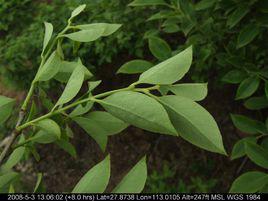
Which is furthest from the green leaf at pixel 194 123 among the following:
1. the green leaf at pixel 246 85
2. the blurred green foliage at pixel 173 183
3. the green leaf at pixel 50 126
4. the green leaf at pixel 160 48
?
the blurred green foliage at pixel 173 183

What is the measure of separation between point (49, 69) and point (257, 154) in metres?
0.68

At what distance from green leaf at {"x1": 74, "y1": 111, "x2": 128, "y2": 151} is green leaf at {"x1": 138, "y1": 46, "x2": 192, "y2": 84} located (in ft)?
0.46

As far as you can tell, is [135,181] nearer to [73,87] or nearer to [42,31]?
[73,87]

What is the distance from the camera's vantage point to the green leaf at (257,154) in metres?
1.03

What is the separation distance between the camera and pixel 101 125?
0.61m

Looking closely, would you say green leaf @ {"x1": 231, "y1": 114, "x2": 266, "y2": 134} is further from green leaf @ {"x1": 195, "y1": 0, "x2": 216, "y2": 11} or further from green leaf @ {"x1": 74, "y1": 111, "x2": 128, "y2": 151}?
green leaf @ {"x1": 74, "y1": 111, "x2": 128, "y2": 151}

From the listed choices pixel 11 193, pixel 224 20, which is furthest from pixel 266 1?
pixel 11 193

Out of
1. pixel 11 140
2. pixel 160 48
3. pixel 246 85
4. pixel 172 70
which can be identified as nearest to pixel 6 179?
pixel 11 140

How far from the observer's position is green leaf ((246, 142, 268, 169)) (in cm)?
103

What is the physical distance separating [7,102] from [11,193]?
126 mm

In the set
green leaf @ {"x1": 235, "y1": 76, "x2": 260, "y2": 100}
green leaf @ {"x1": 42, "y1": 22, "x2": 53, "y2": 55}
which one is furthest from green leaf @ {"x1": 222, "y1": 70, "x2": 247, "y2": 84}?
green leaf @ {"x1": 42, "y1": 22, "x2": 53, "y2": 55}

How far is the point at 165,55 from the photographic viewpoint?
108 cm

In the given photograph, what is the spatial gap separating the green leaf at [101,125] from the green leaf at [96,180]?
0.32ft

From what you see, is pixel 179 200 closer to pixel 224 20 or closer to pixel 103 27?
pixel 103 27
